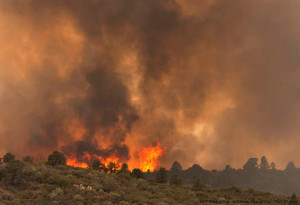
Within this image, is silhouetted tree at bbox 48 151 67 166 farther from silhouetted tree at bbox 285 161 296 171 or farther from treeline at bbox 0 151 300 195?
silhouetted tree at bbox 285 161 296 171

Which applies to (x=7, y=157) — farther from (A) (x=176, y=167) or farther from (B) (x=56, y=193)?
(A) (x=176, y=167)

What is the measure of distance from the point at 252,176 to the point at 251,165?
483 inches

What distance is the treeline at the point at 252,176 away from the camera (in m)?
125

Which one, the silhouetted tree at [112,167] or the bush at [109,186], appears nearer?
the bush at [109,186]

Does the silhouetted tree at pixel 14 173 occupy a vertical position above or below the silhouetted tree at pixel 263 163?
below

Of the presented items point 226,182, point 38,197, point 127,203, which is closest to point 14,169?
point 38,197

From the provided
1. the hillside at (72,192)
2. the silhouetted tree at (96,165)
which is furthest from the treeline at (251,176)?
the hillside at (72,192)

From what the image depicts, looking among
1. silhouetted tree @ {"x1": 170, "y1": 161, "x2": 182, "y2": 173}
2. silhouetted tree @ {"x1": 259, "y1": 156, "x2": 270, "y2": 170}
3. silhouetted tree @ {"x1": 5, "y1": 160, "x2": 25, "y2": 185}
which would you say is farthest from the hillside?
silhouetted tree @ {"x1": 259, "y1": 156, "x2": 270, "y2": 170}

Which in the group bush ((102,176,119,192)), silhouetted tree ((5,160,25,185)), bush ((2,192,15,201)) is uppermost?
silhouetted tree ((5,160,25,185))

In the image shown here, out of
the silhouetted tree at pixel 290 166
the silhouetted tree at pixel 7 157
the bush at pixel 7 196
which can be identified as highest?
the silhouetted tree at pixel 290 166

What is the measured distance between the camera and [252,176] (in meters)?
143

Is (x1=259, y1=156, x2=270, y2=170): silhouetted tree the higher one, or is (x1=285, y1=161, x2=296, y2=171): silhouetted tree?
(x1=259, y1=156, x2=270, y2=170): silhouetted tree

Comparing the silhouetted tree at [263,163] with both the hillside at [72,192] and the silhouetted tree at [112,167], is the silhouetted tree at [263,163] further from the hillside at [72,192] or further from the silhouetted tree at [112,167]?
the hillside at [72,192]

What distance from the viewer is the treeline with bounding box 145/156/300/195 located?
125412 mm
